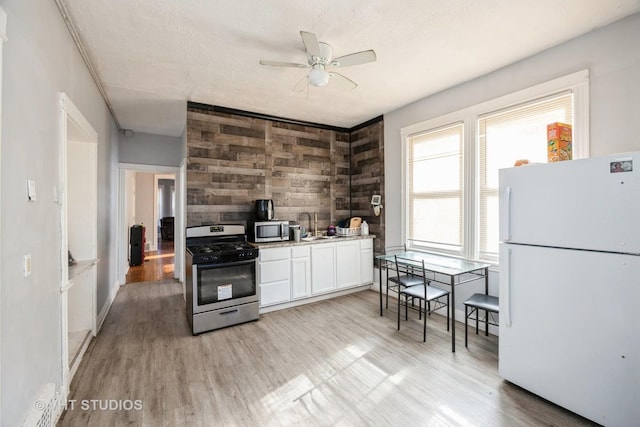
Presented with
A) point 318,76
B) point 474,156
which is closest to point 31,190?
point 318,76

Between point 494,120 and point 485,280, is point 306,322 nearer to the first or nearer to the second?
point 485,280

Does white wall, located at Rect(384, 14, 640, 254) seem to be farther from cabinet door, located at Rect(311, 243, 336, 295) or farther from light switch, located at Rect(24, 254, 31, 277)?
light switch, located at Rect(24, 254, 31, 277)

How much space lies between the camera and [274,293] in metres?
3.70

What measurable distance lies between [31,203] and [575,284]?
10.9ft

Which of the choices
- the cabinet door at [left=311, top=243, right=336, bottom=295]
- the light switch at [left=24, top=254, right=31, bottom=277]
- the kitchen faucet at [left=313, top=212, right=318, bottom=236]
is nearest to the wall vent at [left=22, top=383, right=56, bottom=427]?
the light switch at [left=24, top=254, right=31, bottom=277]

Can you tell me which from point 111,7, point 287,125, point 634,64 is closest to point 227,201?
point 287,125

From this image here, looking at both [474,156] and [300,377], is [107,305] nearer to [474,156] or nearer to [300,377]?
[300,377]

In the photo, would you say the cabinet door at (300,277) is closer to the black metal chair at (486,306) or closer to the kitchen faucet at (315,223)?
the kitchen faucet at (315,223)

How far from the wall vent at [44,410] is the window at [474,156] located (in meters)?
3.76

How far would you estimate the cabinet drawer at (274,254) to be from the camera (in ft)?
11.9

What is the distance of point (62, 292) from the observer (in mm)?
2039

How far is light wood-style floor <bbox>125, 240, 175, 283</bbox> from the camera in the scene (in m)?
5.51

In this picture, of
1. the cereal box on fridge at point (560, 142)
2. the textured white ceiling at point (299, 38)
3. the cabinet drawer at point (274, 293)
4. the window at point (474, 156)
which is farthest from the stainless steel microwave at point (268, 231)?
the cereal box on fridge at point (560, 142)

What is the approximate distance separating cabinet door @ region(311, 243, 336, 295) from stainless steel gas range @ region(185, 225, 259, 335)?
2.97 feet
